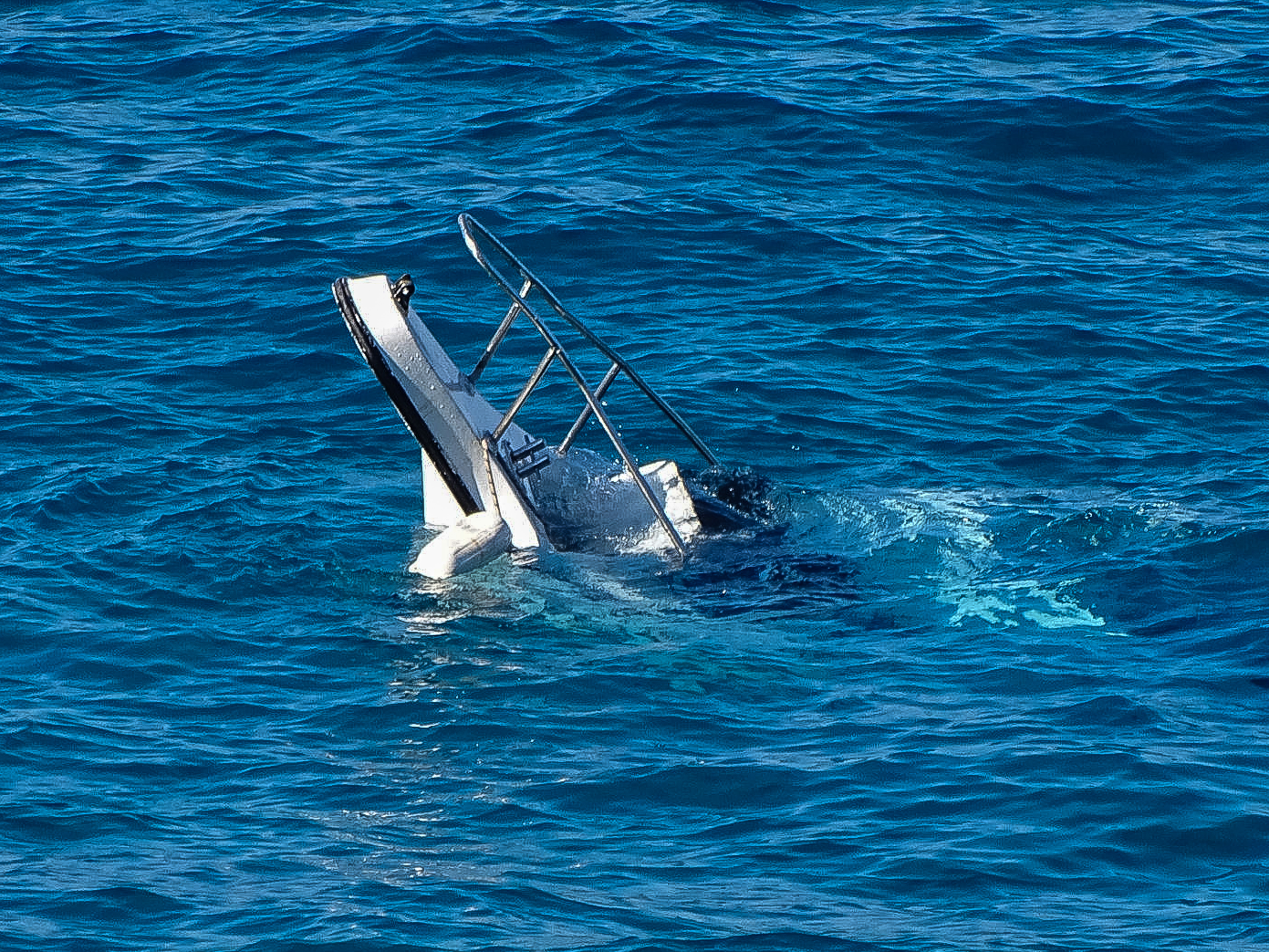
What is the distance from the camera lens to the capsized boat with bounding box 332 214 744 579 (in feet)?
34.3

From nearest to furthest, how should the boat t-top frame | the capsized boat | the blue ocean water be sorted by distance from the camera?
the blue ocean water
the boat t-top frame
the capsized boat

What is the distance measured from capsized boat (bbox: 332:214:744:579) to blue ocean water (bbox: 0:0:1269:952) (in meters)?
0.32

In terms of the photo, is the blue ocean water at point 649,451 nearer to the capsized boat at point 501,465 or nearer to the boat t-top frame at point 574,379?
the capsized boat at point 501,465

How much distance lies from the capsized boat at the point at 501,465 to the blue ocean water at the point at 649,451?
32cm

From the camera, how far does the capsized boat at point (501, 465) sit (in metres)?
10.5

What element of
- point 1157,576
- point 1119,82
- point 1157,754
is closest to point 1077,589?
point 1157,576

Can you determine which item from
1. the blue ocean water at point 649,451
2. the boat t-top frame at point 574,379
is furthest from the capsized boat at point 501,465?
the blue ocean water at point 649,451

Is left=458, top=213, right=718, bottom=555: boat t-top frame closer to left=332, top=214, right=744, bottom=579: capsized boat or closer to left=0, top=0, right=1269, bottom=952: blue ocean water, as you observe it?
left=332, top=214, right=744, bottom=579: capsized boat

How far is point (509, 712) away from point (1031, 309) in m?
7.60

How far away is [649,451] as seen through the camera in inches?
521

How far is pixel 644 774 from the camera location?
27.9 feet

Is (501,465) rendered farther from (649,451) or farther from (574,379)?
(649,451)

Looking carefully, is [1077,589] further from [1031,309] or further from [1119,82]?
[1119,82]

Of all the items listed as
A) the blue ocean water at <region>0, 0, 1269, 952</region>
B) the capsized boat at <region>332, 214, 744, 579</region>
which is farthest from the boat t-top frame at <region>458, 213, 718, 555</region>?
the blue ocean water at <region>0, 0, 1269, 952</region>
